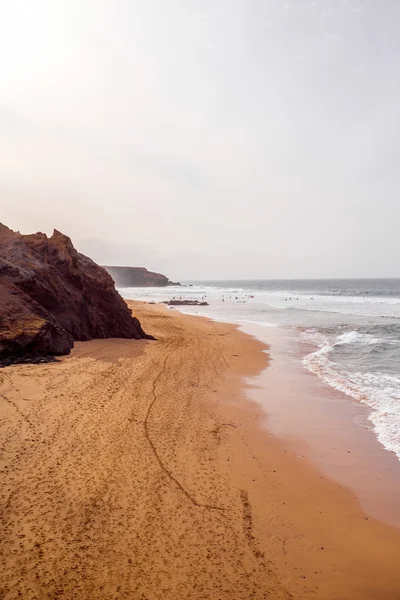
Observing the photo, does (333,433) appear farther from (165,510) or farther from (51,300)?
(51,300)

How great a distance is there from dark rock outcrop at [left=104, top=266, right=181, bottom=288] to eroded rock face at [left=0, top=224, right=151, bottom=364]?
15040 cm

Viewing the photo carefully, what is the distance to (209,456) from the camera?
8086 millimetres

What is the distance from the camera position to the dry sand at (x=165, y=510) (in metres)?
4.69

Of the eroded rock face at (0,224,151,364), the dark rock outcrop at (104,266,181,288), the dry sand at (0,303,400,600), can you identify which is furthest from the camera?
the dark rock outcrop at (104,266,181,288)

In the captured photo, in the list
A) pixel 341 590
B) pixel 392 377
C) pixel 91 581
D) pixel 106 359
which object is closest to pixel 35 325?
pixel 106 359

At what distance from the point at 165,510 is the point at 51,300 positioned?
14.8 metres

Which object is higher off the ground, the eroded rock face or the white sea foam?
the eroded rock face

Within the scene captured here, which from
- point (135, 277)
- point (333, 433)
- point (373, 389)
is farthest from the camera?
point (135, 277)

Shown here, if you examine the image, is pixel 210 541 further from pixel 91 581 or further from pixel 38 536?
pixel 38 536

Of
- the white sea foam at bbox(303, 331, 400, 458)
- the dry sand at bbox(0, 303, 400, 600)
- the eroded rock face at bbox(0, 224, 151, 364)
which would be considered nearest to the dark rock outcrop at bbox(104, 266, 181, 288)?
the eroded rock face at bbox(0, 224, 151, 364)

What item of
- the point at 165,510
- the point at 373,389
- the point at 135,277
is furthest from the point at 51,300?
the point at 135,277

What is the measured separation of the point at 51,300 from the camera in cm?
1852

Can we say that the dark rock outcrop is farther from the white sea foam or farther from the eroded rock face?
the white sea foam

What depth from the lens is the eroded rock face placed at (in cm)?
1412
